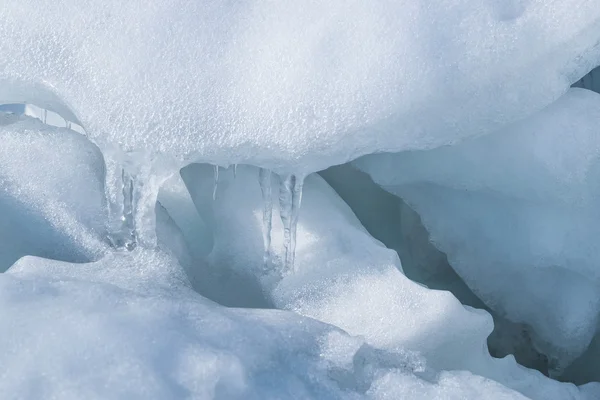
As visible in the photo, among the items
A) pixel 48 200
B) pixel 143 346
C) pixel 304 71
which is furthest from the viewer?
pixel 48 200

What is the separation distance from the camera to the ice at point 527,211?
104 centimetres

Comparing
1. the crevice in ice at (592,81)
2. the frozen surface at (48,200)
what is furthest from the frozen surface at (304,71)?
the crevice in ice at (592,81)

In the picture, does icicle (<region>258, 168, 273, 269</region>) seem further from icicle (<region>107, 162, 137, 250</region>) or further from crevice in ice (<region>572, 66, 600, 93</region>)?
crevice in ice (<region>572, 66, 600, 93</region>)

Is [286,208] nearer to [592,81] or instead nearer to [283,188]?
[283,188]

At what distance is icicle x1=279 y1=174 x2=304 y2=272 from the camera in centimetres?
97

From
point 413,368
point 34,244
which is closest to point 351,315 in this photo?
point 413,368

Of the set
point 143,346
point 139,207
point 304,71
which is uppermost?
point 304,71

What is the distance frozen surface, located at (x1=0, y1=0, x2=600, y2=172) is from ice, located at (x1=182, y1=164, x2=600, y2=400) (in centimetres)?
14

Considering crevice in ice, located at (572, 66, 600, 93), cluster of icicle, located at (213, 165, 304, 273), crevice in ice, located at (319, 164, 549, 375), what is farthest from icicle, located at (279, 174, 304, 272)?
crevice in ice, located at (572, 66, 600, 93)

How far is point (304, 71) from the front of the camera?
Answer: 940mm

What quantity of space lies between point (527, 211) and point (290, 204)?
1.25ft

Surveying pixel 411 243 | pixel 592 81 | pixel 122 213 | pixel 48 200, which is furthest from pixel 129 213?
pixel 592 81

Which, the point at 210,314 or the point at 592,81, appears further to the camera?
the point at 592,81

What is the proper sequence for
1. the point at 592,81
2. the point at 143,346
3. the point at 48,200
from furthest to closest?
the point at 592,81 → the point at 48,200 → the point at 143,346
